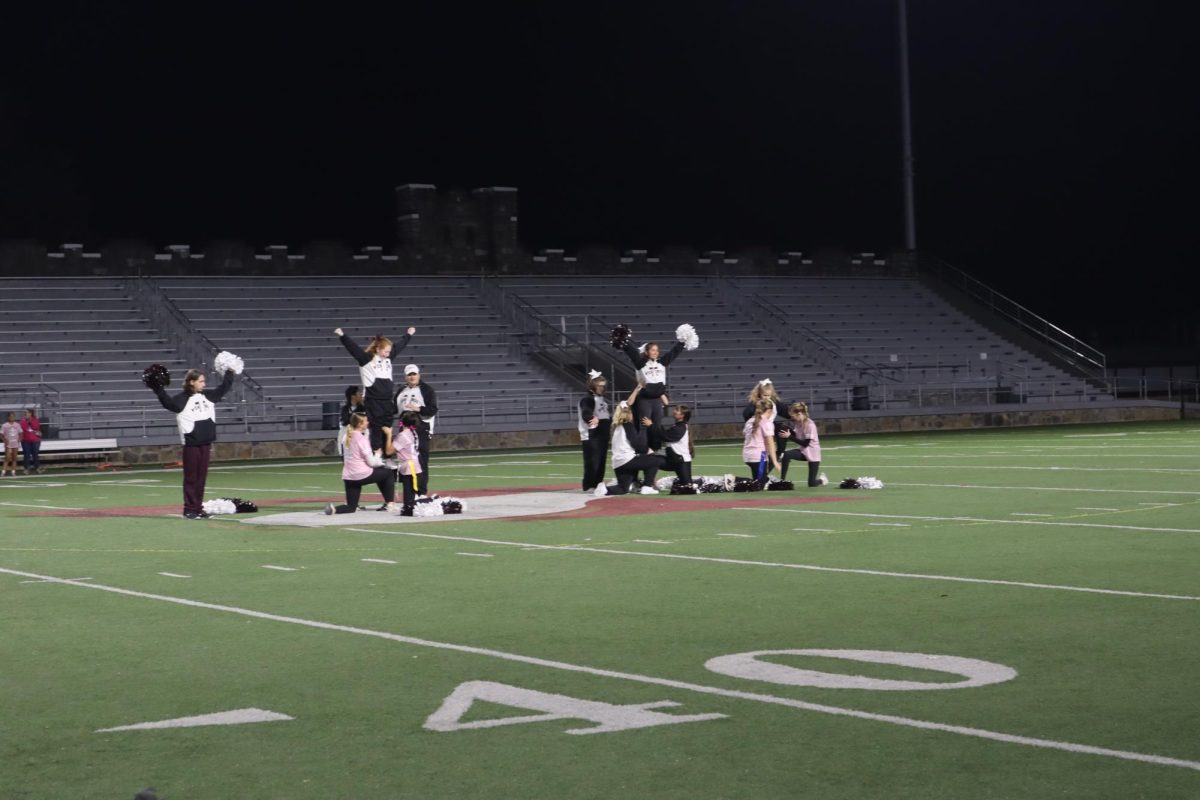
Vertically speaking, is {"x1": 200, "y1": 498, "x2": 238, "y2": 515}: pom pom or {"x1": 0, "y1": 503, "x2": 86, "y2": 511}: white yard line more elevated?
{"x1": 200, "y1": 498, "x2": 238, "y2": 515}: pom pom

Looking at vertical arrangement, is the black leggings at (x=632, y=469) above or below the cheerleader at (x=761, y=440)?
below

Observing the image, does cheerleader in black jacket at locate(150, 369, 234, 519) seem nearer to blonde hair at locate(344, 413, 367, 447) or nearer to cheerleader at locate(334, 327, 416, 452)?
blonde hair at locate(344, 413, 367, 447)

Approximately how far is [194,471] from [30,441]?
16.4 meters

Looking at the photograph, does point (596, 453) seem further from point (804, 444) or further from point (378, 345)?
point (378, 345)

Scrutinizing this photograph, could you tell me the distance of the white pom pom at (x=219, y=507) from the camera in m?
18.6

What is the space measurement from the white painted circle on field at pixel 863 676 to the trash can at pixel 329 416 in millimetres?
31744

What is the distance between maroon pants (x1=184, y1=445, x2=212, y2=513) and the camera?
59.5ft

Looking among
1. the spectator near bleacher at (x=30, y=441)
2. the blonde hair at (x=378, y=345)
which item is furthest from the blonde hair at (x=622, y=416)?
the spectator near bleacher at (x=30, y=441)

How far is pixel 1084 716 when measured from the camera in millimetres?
7004

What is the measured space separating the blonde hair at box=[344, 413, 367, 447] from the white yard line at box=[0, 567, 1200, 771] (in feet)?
21.2

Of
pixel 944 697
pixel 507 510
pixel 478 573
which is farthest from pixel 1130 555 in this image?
pixel 507 510

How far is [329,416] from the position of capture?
39.8 meters

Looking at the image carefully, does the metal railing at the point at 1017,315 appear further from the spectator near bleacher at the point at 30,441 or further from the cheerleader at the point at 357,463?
the cheerleader at the point at 357,463

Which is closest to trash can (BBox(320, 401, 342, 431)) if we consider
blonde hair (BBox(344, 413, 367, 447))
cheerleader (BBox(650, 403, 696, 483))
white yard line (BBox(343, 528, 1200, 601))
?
cheerleader (BBox(650, 403, 696, 483))
